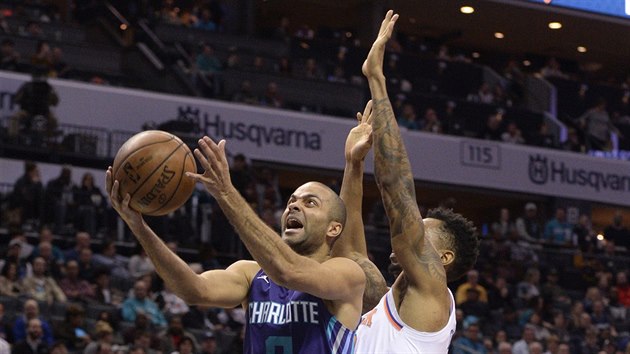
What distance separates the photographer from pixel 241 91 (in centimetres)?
2275

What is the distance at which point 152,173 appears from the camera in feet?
17.0

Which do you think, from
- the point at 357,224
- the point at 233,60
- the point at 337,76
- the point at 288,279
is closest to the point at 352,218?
the point at 357,224

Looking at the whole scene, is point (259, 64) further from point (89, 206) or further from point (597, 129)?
point (597, 129)

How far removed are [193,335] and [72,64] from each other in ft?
33.2

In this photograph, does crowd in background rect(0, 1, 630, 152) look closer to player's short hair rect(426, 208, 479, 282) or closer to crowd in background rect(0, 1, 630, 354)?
crowd in background rect(0, 1, 630, 354)

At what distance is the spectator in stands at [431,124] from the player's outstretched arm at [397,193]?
19.2 metres

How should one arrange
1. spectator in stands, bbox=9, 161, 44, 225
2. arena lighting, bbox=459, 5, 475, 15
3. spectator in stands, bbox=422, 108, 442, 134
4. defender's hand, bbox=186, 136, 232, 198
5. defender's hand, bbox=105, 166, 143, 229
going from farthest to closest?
arena lighting, bbox=459, 5, 475, 15, spectator in stands, bbox=422, 108, 442, 134, spectator in stands, bbox=9, 161, 44, 225, defender's hand, bbox=105, 166, 143, 229, defender's hand, bbox=186, 136, 232, 198

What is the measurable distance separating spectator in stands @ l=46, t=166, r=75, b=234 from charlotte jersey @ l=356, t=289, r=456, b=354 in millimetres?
11486

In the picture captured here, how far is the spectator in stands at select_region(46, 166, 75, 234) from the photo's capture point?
16.3m

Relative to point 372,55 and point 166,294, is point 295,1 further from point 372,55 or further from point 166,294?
point 372,55

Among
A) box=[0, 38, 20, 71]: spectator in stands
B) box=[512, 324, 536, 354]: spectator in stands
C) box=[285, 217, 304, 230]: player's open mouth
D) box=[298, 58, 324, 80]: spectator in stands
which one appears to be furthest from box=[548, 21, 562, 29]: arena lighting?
box=[285, 217, 304, 230]: player's open mouth

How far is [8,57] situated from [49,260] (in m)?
7.10

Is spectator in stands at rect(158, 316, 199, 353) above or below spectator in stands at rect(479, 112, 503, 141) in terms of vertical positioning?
below

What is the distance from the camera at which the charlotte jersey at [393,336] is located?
5.04 meters
